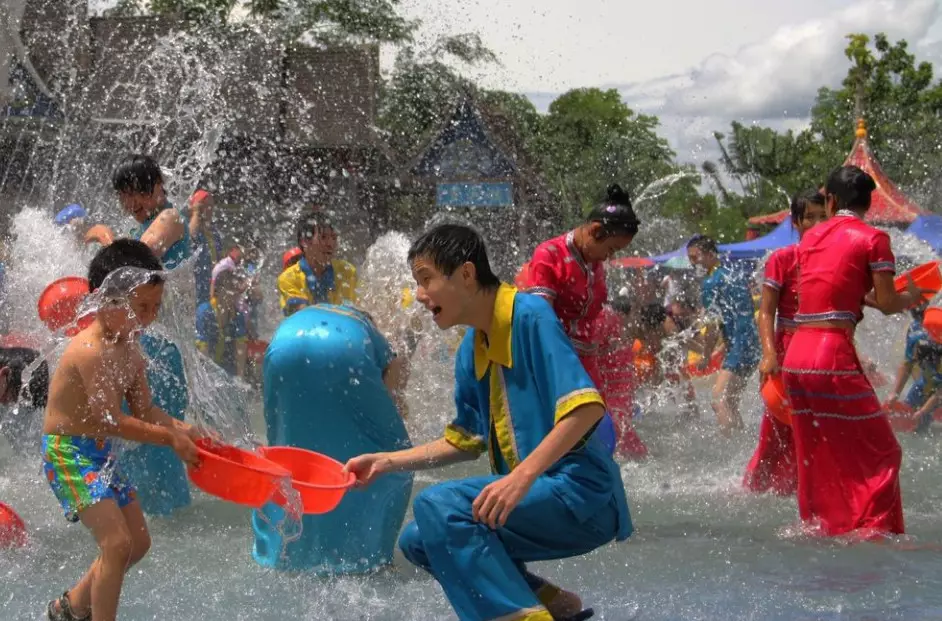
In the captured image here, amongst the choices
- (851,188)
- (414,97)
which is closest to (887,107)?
(414,97)

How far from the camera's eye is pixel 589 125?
56250mm

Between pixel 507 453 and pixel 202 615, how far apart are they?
1.46m

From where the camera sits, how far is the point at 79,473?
3939 millimetres

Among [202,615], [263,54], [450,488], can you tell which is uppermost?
[263,54]

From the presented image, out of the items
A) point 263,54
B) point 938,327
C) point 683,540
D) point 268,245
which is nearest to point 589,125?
point 263,54

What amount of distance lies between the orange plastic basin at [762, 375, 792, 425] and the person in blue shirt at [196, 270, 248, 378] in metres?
4.70

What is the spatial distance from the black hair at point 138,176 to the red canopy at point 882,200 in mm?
12777

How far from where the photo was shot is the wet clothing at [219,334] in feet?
31.2

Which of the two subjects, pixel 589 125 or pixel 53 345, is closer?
pixel 53 345

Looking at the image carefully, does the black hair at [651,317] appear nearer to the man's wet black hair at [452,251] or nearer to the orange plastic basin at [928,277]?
the orange plastic basin at [928,277]

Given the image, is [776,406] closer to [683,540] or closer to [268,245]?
[683,540]

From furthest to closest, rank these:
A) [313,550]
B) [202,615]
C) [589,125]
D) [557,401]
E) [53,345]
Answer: [589,125], [53,345], [313,550], [202,615], [557,401]

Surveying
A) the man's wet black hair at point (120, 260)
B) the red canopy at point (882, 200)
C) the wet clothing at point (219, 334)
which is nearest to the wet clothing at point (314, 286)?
the wet clothing at point (219, 334)

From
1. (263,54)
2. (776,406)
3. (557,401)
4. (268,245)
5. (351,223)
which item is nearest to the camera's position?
(557,401)
